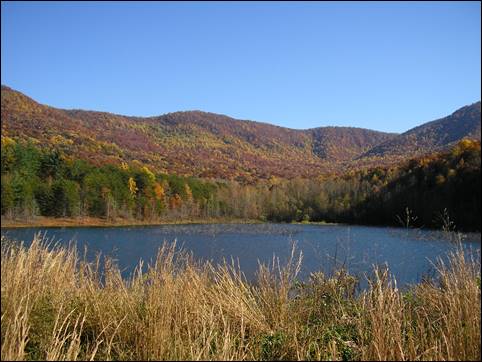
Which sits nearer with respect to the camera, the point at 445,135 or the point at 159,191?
the point at 445,135

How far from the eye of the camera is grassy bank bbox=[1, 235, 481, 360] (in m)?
3.00

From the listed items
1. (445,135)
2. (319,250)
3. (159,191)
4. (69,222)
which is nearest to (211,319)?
(319,250)

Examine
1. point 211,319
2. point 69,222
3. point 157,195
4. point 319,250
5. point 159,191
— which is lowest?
point 69,222

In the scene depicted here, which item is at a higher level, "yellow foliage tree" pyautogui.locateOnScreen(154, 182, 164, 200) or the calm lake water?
"yellow foliage tree" pyautogui.locateOnScreen(154, 182, 164, 200)

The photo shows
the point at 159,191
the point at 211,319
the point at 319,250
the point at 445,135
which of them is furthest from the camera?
the point at 159,191

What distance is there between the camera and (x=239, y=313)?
423cm

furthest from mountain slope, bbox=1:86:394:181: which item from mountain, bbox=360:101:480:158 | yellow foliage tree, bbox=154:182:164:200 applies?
mountain, bbox=360:101:480:158

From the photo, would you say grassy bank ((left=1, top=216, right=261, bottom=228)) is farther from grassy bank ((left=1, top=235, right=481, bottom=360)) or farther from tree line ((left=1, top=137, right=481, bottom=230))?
grassy bank ((left=1, top=235, right=481, bottom=360))

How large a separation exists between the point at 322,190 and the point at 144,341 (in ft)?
290

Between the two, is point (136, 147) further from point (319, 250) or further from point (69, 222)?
point (319, 250)

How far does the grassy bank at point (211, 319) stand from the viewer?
3002 mm

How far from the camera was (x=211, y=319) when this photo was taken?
359 cm

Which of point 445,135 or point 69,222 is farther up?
point 445,135

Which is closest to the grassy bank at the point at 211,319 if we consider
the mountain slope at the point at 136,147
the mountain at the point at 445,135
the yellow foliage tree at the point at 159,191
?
the mountain at the point at 445,135
